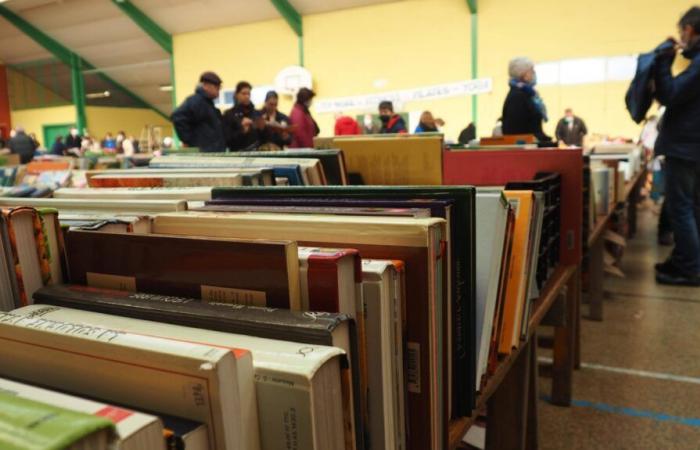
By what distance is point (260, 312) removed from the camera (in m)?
0.49

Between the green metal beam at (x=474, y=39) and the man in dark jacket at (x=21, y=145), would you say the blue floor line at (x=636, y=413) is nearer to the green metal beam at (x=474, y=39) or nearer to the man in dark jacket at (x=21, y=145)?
the green metal beam at (x=474, y=39)

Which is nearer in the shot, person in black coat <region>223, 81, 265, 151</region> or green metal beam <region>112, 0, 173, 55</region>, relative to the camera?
person in black coat <region>223, 81, 265, 151</region>

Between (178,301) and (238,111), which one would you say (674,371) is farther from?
(238,111)

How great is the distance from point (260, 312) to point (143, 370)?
119 mm

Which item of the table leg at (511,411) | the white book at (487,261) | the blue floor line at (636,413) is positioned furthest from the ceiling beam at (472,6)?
the white book at (487,261)

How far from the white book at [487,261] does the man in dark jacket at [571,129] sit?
295 inches

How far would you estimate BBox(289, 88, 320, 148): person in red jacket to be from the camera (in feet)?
16.8

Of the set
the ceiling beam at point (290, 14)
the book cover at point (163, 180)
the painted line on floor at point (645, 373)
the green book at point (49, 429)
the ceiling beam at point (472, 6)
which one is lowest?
the painted line on floor at point (645, 373)

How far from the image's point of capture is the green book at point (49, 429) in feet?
→ 0.91

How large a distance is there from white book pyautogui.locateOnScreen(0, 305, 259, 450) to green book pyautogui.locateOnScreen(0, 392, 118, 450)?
0.26ft

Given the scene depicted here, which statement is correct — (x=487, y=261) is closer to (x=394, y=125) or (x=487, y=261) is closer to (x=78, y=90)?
(x=394, y=125)

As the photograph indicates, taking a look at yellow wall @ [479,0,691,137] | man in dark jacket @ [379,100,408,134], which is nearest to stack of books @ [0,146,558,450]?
man in dark jacket @ [379,100,408,134]

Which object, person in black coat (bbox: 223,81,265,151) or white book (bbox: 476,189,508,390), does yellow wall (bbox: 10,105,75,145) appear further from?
white book (bbox: 476,189,508,390)

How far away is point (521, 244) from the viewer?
98 centimetres
